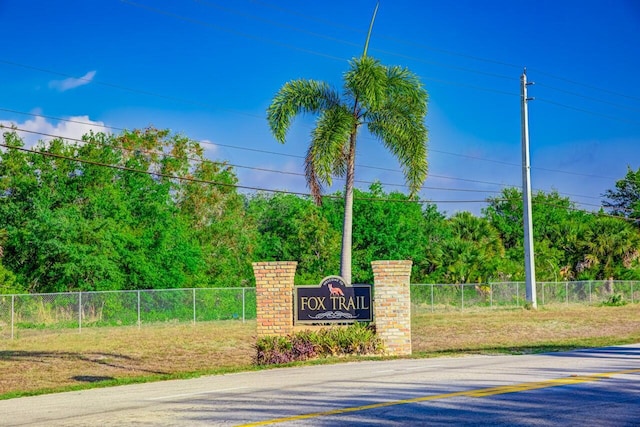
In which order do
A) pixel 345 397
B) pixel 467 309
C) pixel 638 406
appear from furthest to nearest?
pixel 467 309, pixel 345 397, pixel 638 406

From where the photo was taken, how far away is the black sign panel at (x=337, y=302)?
2142cm

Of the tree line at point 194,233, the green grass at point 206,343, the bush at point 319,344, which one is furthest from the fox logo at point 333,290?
the tree line at point 194,233

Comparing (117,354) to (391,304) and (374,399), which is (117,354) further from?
(374,399)

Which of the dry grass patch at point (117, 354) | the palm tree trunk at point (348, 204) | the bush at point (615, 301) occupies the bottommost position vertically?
the dry grass patch at point (117, 354)

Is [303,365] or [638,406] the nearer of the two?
[638,406]

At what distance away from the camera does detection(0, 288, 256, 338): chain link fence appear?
3662 cm

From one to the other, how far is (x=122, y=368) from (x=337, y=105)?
9782 mm

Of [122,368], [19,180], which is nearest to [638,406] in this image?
[122,368]

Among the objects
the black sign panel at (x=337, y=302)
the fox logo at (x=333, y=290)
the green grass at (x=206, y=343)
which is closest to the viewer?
the black sign panel at (x=337, y=302)

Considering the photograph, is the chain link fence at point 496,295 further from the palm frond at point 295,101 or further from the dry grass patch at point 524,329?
the palm frond at point 295,101

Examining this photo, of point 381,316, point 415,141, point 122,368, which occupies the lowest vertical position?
point 122,368

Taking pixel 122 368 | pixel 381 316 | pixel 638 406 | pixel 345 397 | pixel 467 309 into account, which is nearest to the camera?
pixel 638 406

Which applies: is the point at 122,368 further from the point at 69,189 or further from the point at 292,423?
the point at 69,189

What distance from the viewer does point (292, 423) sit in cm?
971
